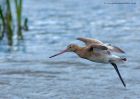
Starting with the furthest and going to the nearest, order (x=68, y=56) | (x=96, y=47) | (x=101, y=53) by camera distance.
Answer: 1. (x=68, y=56)
2. (x=101, y=53)
3. (x=96, y=47)

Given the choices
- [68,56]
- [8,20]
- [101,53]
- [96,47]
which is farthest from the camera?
[8,20]

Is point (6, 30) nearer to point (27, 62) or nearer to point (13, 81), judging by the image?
point (27, 62)

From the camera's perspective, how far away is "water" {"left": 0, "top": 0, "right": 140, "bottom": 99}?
10805 millimetres

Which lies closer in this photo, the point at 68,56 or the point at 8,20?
the point at 68,56

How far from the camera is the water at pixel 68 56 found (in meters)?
10.8

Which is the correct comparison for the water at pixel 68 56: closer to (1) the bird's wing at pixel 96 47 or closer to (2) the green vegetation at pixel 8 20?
(2) the green vegetation at pixel 8 20

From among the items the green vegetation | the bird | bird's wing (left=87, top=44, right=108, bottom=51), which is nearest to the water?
the green vegetation

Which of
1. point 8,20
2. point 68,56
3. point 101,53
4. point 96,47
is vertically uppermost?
point 96,47

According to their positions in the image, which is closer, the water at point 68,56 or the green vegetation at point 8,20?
the water at point 68,56

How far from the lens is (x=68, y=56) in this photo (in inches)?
551

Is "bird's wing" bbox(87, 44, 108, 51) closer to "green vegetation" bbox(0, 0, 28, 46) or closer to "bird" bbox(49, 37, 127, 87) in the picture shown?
"bird" bbox(49, 37, 127, 87)

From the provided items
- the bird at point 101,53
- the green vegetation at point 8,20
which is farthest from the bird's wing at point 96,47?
the green vegetation at point 8,20

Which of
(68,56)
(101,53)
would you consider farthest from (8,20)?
(101,53)

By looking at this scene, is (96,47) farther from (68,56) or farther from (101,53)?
(68,56)
